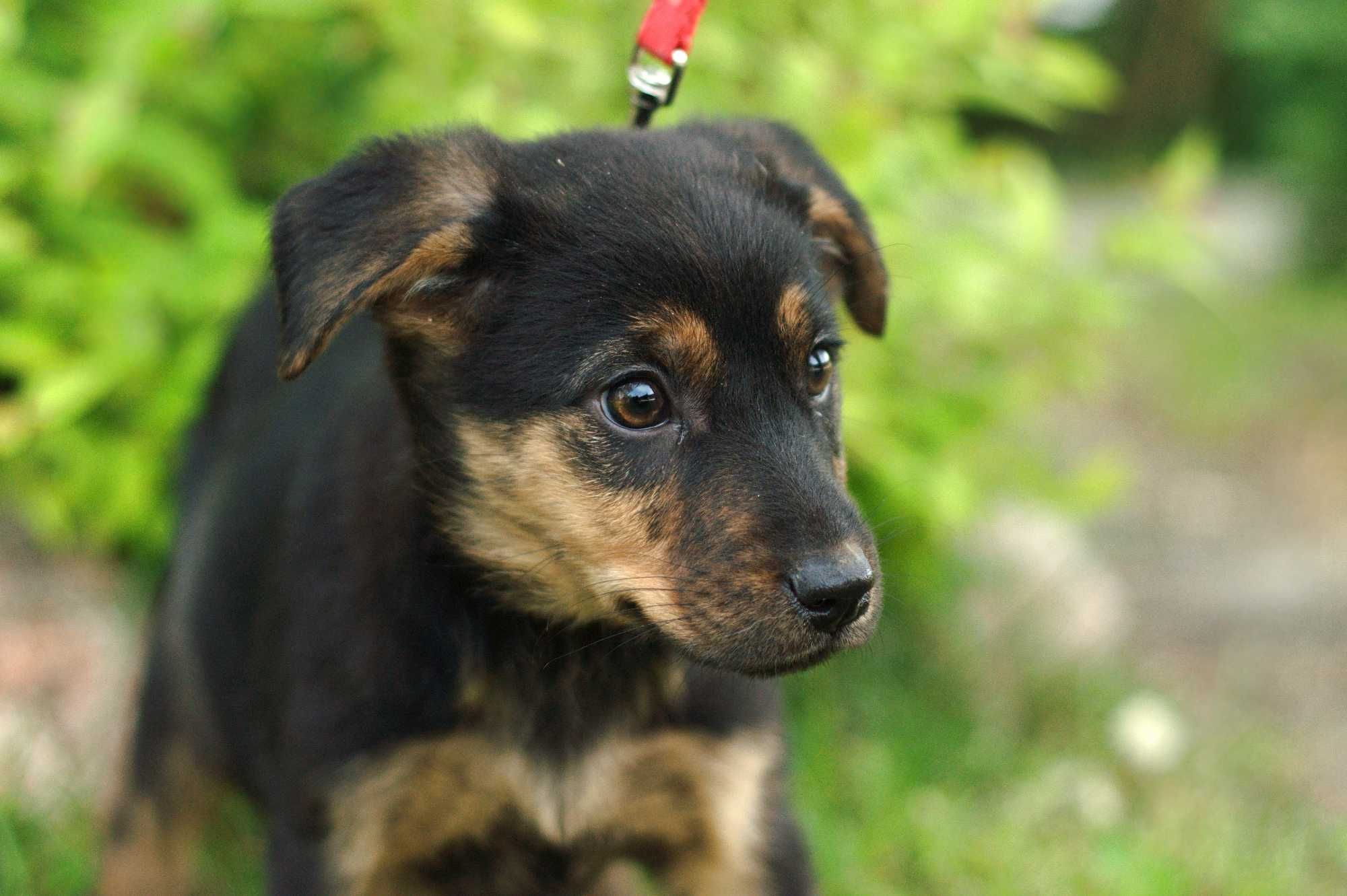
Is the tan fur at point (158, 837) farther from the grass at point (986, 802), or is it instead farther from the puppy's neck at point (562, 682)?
the puppy's neck at point (562, 682)

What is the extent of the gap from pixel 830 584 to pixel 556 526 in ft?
1.91

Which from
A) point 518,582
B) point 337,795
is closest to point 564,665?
point 518,582

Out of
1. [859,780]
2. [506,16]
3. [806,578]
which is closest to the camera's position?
[806,578]

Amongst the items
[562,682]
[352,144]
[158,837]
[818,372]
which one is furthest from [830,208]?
[158,837]

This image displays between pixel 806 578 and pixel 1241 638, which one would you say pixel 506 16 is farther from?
pixel 1241 638

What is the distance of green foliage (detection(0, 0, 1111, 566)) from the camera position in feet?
14.2

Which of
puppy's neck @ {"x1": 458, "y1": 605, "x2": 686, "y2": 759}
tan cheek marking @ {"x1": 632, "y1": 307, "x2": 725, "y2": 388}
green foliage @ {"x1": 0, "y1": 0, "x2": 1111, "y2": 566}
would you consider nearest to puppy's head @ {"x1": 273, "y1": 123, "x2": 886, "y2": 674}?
tan cheek marking @ {"x1": 632, "y1": 307, "x2": 725, "y2": 388}

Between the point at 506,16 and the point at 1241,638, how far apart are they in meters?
4.19

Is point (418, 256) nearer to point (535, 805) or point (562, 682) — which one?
point (562, 682)

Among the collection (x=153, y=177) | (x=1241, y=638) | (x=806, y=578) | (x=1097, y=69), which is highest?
(x=1097, y=69)

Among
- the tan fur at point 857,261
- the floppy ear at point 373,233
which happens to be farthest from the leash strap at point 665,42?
the floppy ear at point 373,233

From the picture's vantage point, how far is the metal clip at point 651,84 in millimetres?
3119

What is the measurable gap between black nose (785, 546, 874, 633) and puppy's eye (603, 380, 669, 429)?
41 centimetres

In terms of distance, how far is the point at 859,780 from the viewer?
15.1 ft
